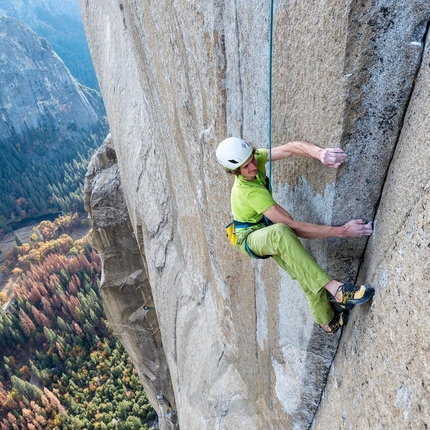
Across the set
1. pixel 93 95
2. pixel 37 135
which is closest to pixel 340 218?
pixel 37 135

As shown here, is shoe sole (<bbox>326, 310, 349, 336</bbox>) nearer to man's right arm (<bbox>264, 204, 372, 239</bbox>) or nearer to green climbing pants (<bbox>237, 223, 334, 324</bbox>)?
green climbing pants (<bbox>237, 223, 334, 324</bbox>)

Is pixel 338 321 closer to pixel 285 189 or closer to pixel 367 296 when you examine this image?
pixel 367 296

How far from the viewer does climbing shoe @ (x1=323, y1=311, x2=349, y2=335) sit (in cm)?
309

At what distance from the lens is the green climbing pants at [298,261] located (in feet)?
9.37

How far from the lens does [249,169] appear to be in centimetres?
312

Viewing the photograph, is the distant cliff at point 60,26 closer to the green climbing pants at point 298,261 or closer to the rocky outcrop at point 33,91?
the rocky outcrop at point 33,91

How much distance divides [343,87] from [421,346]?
63.7 inches

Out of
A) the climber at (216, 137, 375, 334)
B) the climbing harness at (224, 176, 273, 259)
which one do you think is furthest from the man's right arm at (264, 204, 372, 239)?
the climbing harness at (224, 176, 273, 259)

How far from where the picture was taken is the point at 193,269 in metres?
6.31

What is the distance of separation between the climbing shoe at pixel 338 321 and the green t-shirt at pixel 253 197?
1046mm

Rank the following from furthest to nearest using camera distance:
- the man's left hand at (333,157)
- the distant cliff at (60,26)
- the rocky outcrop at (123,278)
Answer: the distant cliff at (60,26) → the rocky outcrop at (123,278) → the man's left hand at (333,157)

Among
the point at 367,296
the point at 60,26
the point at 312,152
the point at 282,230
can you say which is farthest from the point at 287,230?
the point at 60,26

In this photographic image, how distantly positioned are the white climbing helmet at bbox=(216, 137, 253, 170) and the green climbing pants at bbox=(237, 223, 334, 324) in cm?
59

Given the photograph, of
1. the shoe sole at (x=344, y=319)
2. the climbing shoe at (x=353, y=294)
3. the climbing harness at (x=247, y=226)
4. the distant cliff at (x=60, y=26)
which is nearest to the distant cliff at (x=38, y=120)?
the distant cliff at (x=60, y=26)
